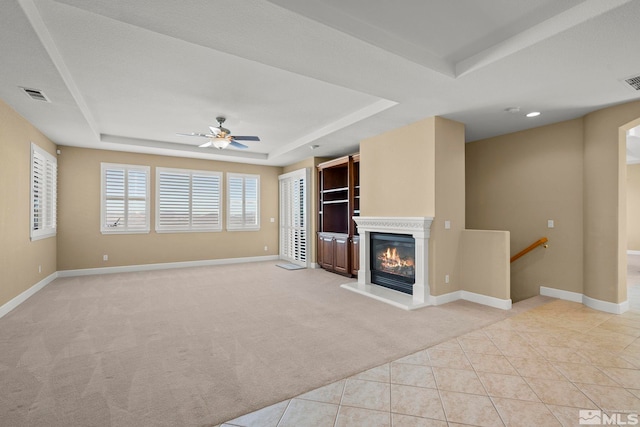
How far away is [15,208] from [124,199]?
2581 millimetres

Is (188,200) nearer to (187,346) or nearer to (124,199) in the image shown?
(124,199)

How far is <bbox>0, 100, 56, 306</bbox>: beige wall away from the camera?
12.9ft

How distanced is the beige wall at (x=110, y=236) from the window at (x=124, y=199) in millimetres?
118

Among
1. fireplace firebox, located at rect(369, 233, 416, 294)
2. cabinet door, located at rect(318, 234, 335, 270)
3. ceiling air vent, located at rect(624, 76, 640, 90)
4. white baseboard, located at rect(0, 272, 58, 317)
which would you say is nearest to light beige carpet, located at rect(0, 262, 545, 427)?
white baseboard, located at rect(0, 272, 58, 317)

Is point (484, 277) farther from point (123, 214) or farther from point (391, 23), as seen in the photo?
point (123, 214)

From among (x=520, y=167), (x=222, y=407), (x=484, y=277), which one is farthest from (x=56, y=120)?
(x=520, y=167)

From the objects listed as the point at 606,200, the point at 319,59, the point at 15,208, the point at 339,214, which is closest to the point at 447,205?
the point at 606,200

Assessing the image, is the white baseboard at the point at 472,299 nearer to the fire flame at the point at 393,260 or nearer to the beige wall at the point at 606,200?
the fire flame at the point at 393,260

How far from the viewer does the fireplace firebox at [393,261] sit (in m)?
4.84

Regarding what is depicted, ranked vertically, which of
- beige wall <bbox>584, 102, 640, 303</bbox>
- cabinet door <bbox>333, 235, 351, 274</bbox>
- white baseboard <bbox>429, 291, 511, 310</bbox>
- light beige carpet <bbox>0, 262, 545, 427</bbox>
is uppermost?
beige wall <bbox>584, 102, 640, 303</bbox>

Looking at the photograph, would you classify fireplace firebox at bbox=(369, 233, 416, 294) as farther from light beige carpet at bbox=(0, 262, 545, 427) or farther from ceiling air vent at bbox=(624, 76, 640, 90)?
ceiling air vent at bbox=(624, 76, 640, 90)

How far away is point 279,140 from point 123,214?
12.9 feet

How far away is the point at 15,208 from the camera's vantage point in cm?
430

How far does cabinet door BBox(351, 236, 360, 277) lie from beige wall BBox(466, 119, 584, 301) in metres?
2.25
